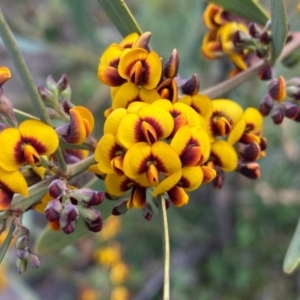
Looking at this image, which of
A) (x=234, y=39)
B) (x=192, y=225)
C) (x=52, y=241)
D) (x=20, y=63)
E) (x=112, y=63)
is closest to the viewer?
(x=20, y=63)

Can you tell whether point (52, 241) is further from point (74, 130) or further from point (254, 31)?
point (254, 31)

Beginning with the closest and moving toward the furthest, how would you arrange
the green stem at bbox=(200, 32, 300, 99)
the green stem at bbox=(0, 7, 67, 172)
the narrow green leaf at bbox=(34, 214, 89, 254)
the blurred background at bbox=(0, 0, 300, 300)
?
the green stem at bbox=(0, 7, 67, 172) → the green stem at bbox=(200, 32, 300, 99) → the narrow green leaf at bbox=(34, 214, 89, 254) → the blurred background at bbox=(0, 0, 300, 300)

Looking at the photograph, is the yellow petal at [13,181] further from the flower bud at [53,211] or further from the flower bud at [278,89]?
the flower bud at [278,89]

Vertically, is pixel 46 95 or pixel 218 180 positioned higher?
pixel 46 95

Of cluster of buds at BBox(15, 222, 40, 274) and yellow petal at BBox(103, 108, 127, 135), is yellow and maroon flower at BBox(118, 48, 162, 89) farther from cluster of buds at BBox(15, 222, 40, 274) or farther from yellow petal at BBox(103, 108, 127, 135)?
cluster of buds at BBox(15, 222, 40, 274)

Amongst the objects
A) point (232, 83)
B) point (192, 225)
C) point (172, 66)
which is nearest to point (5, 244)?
point (172, 66)

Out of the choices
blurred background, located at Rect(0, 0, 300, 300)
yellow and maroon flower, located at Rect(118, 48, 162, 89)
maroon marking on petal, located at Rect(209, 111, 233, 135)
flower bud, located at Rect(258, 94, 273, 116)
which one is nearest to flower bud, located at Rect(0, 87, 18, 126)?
yellow and maroon flower, located at Rect(118, 48, 162, 89)
